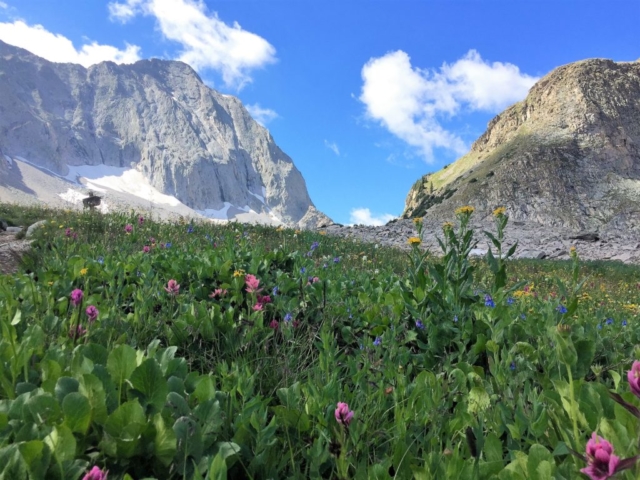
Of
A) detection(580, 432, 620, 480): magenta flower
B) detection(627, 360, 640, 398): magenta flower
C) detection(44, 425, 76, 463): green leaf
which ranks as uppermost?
detection(627, 360, 640, 398): magenta flower

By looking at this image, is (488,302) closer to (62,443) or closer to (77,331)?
(77,331)

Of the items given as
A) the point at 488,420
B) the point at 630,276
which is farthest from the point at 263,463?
the point at 630,276

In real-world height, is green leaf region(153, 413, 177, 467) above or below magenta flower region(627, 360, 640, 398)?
below

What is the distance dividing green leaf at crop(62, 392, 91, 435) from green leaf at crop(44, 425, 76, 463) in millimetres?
104

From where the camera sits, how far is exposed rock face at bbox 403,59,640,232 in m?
48.0

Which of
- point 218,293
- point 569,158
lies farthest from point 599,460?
point 569,158

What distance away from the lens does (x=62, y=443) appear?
1.23 meters

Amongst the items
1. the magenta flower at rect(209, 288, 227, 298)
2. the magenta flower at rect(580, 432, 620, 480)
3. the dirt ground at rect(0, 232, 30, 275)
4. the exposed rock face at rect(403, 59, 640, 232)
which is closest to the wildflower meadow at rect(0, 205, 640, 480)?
the magenta flower at rect(580, 432, 620, 480)

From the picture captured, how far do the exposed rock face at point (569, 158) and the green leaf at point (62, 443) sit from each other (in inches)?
1883

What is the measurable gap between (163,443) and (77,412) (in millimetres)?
291

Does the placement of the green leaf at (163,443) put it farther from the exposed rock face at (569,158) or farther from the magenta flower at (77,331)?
the exposed rock face at (569,158)

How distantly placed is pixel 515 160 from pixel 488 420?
5894 cm

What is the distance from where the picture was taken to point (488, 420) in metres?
1.76

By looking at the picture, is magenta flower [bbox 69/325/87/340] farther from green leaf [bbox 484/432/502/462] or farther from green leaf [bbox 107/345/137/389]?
green leaf [bbox 484/432/502/462]
